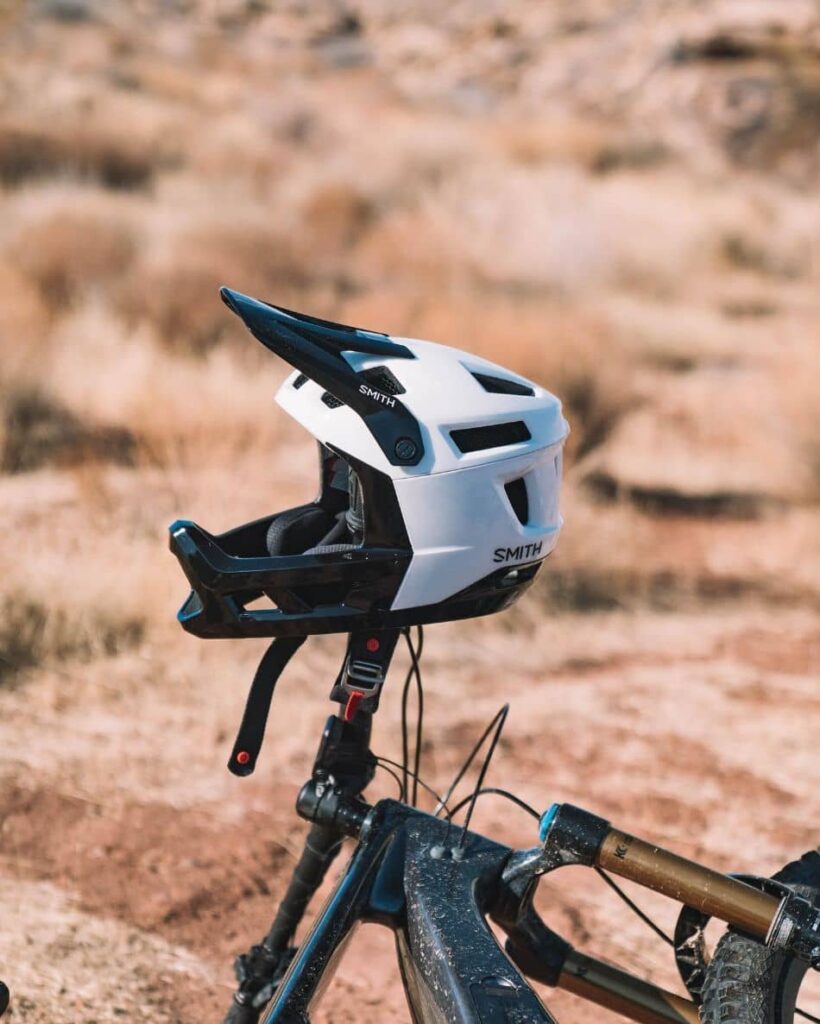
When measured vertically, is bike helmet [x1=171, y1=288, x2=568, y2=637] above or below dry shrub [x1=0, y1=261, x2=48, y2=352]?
above

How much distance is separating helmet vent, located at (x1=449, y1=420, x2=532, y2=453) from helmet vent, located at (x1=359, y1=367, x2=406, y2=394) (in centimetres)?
11

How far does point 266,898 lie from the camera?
11.4 feet

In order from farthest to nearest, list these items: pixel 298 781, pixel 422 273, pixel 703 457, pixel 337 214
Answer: pixel 337 214 → pixel 422 273 → pixel 703 457 → pixel 298 781

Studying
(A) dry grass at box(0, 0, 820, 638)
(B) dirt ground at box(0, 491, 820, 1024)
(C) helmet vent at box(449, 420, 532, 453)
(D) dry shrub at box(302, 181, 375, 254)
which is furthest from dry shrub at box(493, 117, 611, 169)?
(C) helmet vent at box(449, 420, 532, 453)

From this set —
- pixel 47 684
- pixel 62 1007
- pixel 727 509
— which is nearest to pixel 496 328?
pixel 727 509

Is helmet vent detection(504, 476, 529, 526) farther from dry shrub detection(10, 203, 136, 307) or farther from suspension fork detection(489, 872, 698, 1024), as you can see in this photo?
dry shrub detection(10, 203, 136, 307)

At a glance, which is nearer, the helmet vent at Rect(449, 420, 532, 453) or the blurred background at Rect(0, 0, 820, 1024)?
the helmet vent at Rect(449, 420, 532, 453)

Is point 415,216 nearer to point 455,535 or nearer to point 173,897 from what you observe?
point 173,897

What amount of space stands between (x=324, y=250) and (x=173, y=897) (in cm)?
1093

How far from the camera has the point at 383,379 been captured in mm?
1941

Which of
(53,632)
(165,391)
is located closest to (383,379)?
(53,632)

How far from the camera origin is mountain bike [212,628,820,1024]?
1.77 m

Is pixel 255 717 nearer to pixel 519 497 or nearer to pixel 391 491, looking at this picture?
pixel 391 491

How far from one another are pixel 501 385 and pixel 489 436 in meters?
0.14
